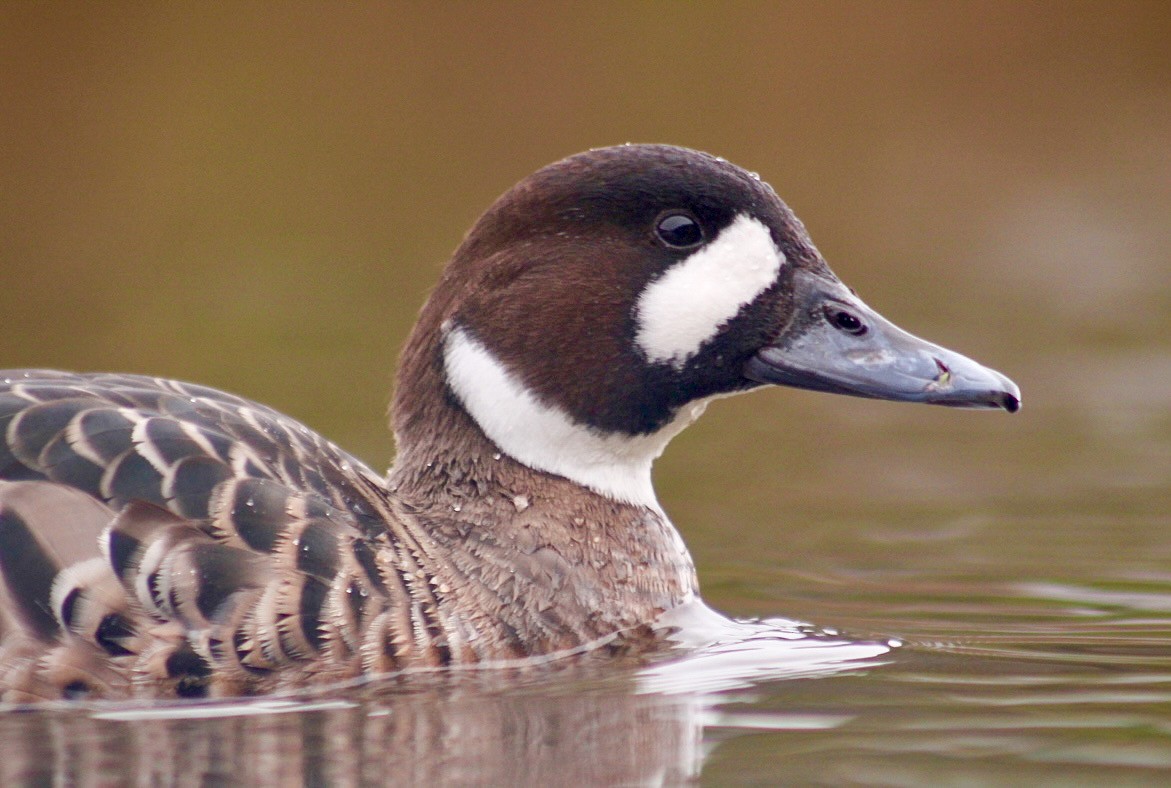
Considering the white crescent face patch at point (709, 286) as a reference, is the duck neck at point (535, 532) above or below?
below

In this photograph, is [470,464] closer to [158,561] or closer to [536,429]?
[536,429]

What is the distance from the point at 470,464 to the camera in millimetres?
6000

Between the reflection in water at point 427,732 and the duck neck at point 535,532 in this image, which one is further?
the duck neck at point 535,532

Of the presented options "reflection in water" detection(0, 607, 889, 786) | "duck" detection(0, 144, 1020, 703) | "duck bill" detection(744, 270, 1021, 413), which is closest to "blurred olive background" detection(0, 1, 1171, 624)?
"duck" detection(0, 144, 1020, 703)

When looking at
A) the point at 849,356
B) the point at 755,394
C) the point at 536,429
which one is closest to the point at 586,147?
the point at 755,394

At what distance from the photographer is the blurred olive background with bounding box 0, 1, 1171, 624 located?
9898mm

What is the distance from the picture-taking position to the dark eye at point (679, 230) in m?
5.76

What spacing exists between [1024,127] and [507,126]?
13.4 feet

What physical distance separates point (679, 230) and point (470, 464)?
957mm

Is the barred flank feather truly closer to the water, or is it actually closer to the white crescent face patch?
the water

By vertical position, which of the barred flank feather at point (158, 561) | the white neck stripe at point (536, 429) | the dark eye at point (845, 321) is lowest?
the barred flank feather at point (158, 561)

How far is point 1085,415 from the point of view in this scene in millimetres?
9227

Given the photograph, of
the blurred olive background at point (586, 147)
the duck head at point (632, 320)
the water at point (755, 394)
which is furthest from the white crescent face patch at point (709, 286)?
the blurred olive background at point (586, 147)

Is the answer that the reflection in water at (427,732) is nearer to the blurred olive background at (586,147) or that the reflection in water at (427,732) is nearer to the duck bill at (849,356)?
the duck bill at (849,356)
